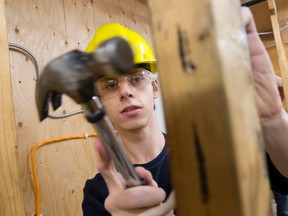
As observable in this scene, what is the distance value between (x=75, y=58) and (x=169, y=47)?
0.12m

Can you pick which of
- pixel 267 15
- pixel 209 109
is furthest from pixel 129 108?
pixel 267 15

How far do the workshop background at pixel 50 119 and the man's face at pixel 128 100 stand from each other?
0.61 meters

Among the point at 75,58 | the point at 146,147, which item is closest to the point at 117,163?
the point at 75,58

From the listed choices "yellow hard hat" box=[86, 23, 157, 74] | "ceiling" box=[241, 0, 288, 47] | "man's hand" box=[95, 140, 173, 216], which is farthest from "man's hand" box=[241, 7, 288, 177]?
"ceiling" box=[241, 0, 288, 47]

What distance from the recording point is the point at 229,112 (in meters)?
0.23

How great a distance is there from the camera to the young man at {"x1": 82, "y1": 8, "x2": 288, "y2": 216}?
44cm

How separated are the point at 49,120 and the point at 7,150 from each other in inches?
28.2

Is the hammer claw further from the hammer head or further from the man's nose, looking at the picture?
the man's nose

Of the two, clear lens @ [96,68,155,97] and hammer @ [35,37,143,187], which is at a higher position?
clear lens @ [96,68,155,97]

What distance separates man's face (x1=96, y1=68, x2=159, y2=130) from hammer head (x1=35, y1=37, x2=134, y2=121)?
0.56 m

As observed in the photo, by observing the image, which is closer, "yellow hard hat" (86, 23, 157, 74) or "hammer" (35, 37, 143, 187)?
"hammer" (35, 37, 143, 187)

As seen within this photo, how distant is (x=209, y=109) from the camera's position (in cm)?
24

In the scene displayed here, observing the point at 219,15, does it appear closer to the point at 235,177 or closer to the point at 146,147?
the point at 235,177

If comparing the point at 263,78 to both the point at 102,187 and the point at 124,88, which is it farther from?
the point at 102,187
